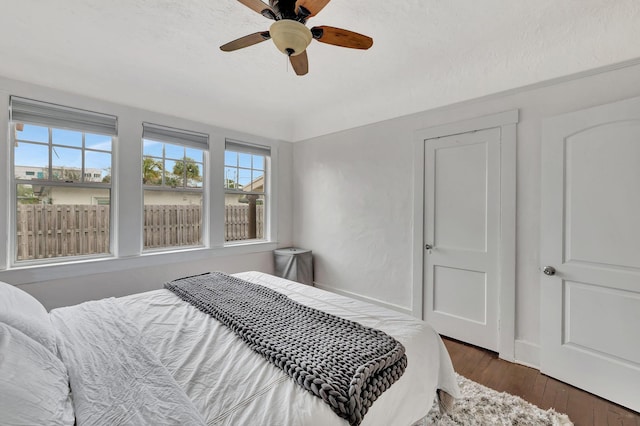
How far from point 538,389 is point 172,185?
391 centimetres

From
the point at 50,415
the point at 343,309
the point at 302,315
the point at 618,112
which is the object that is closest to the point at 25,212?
the point at 50,415

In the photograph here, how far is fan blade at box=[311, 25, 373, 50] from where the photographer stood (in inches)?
61.5

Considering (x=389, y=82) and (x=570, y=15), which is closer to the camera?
(x=570, y=15)

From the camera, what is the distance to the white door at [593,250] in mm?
1841

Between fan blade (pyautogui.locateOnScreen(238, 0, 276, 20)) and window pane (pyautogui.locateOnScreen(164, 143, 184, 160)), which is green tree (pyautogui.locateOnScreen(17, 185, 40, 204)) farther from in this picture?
fan blade (pyautogui.locateOnScreen(238, 0, 276, 20))

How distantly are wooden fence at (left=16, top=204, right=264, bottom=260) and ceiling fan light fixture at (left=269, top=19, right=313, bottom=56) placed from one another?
2.55 m

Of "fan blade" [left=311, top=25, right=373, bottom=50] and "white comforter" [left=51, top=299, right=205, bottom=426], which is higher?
"fan blade" [left=311, top=25, right=373, bottom=50]

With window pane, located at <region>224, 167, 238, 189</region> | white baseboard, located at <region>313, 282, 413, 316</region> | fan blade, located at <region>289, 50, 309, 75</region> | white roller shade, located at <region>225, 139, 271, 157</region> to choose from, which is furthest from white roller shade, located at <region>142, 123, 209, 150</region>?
white baseboard, located at <region>313, 282, 413, 316</region>

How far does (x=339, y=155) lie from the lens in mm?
3766

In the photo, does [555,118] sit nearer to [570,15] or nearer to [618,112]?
[618,112]

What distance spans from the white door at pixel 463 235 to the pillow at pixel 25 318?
9.43ft

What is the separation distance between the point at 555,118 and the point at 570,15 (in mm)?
679

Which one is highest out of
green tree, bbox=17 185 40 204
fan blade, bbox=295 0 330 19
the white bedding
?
fan blade, bbox=295 0 330 19

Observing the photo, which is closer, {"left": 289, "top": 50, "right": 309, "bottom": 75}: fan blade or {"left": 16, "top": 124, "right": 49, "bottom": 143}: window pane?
{"left": 289, "top": 50, "right": 309, "bottom": 75}: fan blade
